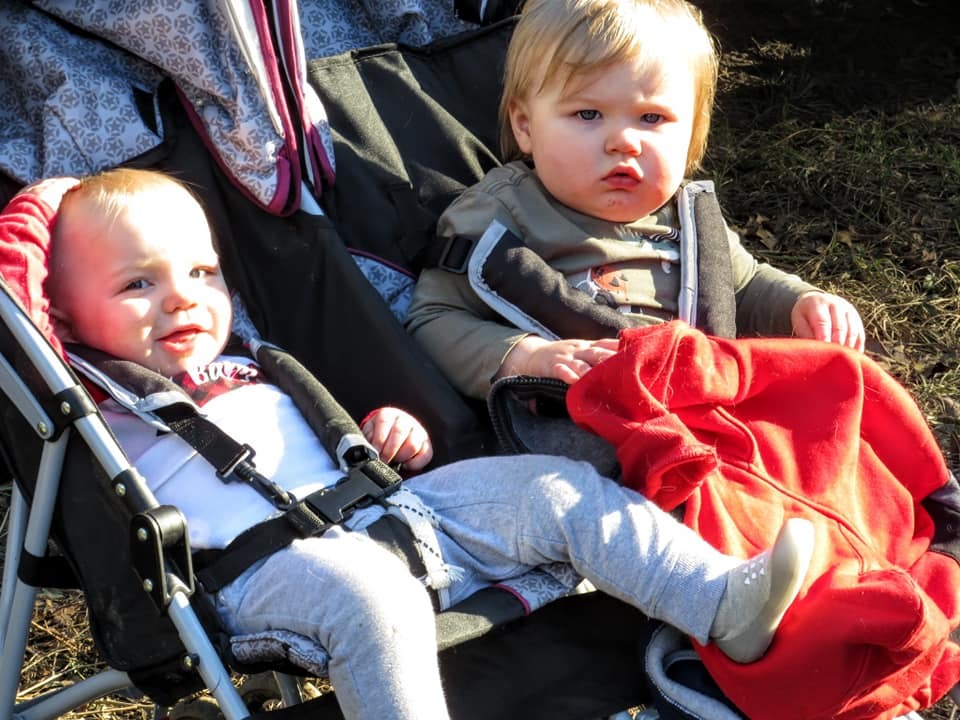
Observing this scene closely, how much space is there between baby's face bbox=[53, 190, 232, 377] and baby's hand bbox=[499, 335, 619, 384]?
0.61 m

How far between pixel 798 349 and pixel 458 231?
80 centimetres

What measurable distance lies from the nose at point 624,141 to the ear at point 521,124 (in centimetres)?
27

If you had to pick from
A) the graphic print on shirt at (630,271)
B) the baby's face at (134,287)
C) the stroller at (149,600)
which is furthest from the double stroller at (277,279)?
the graphic print on shirt at (630,271)

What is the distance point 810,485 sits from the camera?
7.22ft

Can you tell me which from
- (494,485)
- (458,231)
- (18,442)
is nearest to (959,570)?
(494,485)

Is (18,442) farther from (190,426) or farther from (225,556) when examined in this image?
(225,556)

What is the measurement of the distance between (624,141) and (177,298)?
973 mm

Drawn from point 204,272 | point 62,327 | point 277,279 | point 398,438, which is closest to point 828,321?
point 398,438

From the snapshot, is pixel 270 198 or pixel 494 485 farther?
pixel 270 198

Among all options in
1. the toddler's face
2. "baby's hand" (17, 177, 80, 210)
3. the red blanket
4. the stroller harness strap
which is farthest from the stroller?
the toddler's face

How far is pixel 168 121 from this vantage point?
271 centimetres

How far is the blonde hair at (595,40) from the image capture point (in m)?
2.63

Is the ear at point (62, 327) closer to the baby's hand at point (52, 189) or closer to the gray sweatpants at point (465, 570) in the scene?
the baby's hand at point (52, 189)

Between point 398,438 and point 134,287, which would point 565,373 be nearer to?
point 398,438
